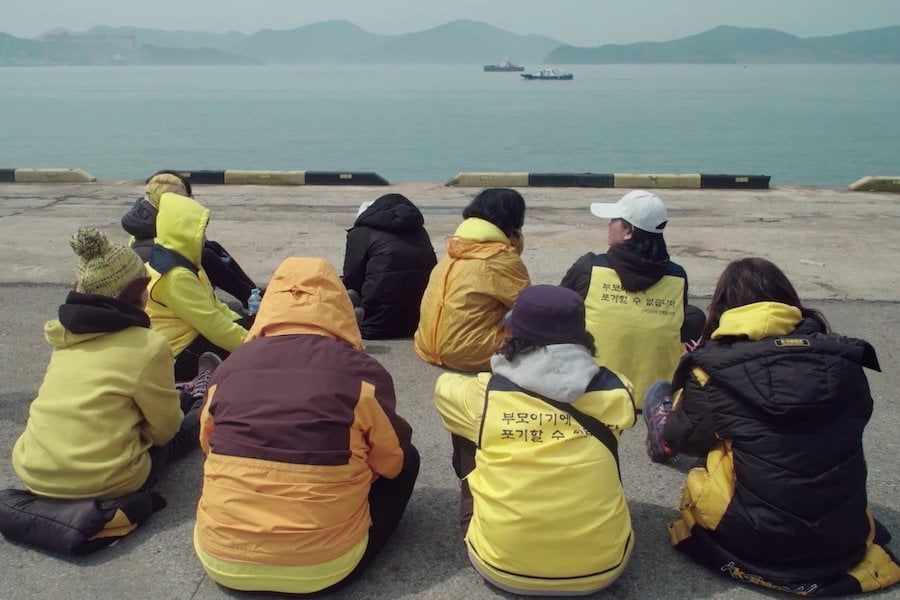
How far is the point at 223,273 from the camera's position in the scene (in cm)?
581

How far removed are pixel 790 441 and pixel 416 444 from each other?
1.87m

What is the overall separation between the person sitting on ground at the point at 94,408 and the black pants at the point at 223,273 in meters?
2.47

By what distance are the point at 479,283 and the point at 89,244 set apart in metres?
2.20

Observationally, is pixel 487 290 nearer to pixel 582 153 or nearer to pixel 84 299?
pixel 84 299

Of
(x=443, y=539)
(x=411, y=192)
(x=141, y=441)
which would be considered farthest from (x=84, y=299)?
(x=411, y=192)

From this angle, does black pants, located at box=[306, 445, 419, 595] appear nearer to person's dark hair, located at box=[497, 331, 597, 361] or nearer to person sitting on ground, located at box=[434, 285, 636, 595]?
person sitting on ground, located at box=[434, 285, 636, 595]

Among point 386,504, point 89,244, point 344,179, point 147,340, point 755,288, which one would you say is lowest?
point 344,179

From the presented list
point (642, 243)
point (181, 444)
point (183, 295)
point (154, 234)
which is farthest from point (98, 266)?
point (642, 243)

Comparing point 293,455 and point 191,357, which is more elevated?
point 293,455

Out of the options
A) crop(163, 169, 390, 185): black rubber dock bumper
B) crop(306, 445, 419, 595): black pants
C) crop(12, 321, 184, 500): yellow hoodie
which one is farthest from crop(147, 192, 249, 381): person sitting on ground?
crop(163, 169, 390, 185): black rubber dock bumper

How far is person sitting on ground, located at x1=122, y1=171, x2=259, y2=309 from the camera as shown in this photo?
480 cm

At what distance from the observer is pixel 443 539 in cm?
318

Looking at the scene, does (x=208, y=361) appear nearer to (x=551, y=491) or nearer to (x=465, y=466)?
(x=465, y=466)

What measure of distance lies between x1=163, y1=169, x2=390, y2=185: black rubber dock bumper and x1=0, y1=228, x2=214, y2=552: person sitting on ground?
10176mm
